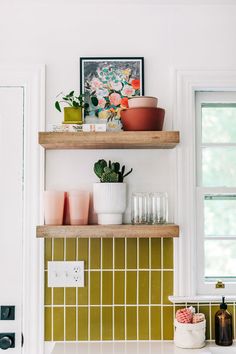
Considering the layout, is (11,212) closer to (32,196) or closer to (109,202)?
(32,196)

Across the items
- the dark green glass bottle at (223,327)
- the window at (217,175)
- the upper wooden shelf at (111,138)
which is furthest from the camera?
the window at (217,175)

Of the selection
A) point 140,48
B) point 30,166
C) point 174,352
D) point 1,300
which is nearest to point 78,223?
point 30,166

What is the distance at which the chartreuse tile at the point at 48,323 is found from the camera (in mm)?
2338

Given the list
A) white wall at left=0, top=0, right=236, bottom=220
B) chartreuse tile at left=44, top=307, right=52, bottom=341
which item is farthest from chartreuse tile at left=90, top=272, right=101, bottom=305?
white wall at left=0, top=0, right=236, bottom=220

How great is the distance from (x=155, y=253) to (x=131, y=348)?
459 mm

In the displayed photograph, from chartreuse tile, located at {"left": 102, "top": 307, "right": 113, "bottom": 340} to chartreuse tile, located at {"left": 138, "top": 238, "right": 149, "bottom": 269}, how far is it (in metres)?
0.27

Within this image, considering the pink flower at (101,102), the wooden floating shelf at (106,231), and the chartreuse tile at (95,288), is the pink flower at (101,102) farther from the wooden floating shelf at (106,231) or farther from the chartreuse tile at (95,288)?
the chartreuse tile at (95,288)

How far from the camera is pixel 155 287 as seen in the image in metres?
2.36

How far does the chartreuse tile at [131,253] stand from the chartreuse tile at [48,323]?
45 cm

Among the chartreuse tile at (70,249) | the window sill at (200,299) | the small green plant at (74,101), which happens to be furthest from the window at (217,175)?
the chartreuse tile at (70,249)

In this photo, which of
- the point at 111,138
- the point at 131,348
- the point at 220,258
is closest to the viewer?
the point at 111,138

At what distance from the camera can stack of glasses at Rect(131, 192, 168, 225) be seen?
229cm

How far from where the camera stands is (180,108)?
2.38m

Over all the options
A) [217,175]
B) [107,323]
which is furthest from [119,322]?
[217,175]
